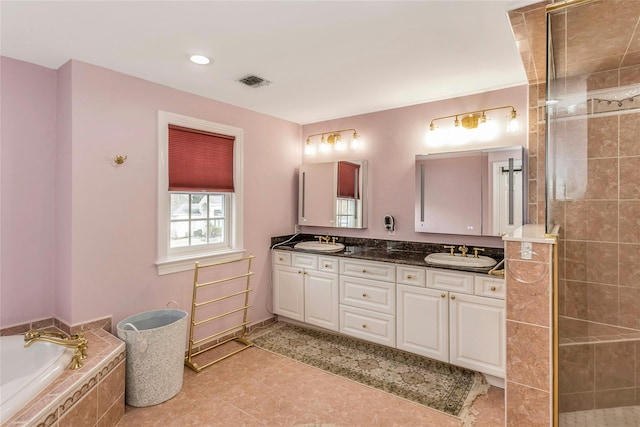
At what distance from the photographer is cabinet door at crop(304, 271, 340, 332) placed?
10.4ft

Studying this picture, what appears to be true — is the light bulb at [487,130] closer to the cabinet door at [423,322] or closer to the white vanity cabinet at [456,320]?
the white vanity cabinet at [456,320]

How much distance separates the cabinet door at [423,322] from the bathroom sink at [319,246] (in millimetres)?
886

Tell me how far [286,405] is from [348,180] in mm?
2219

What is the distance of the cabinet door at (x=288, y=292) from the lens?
342 cm

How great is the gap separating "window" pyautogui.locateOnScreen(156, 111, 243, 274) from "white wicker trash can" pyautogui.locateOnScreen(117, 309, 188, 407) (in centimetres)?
61

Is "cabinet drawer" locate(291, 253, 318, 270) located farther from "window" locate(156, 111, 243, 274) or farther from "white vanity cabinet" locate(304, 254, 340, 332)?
"window" locate(156, 111, 243, 274)

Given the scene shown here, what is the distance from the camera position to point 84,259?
225 centimetres

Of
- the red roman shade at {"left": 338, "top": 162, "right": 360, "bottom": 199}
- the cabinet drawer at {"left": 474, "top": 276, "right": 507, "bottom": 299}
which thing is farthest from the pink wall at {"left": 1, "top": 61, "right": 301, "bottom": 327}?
the cabinet drawer at {"left": 474, "top": 276, "right": 507, "bottom": 299}

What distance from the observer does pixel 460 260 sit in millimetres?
2756

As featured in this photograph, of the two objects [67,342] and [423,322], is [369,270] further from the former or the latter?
[67,342]

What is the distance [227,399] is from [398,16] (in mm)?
2622

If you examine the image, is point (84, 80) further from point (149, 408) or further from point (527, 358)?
point (527, 358)

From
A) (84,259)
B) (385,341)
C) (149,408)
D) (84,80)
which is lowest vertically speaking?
(149,408)

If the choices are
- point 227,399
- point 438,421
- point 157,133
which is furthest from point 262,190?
point 438,421
